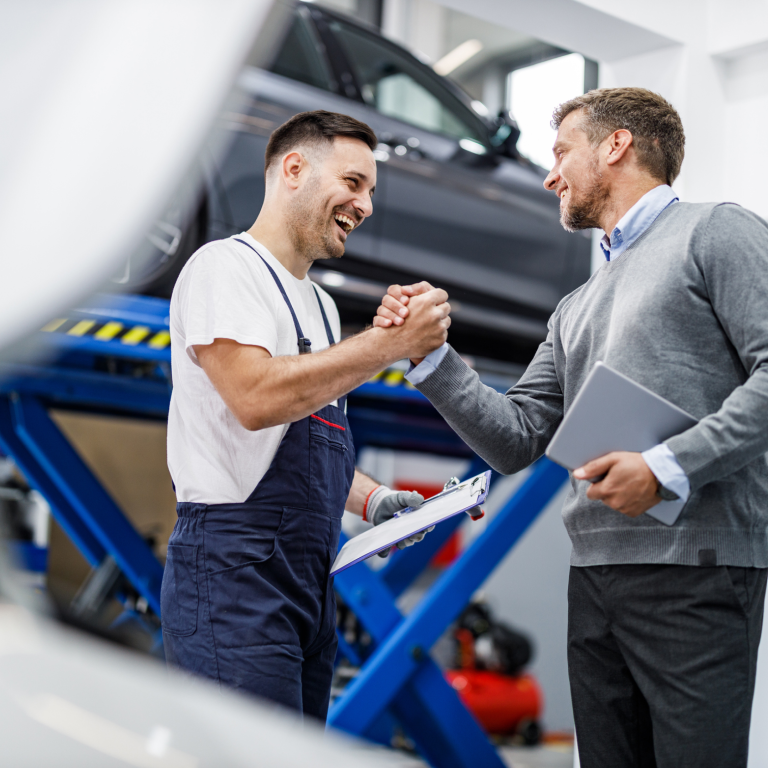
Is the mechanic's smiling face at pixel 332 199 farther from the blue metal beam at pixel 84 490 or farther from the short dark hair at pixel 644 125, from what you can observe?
the blue metal beam at pixel 84 490

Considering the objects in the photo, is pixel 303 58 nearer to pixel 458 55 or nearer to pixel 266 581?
pixel 266 581

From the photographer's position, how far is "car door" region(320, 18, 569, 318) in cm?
297

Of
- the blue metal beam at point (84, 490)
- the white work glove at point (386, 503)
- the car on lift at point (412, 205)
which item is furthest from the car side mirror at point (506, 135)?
the white work glove at point (386, 503)

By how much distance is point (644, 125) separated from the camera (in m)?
1.51

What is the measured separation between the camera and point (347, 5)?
7.88 meters

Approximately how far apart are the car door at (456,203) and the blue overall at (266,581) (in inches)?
65.1

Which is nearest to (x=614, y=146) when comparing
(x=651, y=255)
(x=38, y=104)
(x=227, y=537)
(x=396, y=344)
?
(x=651, y=255)

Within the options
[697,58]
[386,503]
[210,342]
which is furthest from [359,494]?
[697,58]

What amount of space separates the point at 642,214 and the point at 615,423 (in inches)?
17.9

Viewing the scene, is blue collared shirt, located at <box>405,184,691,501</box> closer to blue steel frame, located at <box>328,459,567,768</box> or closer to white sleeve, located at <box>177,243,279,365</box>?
white sleeve, located at <box>177,243,279,365</box>

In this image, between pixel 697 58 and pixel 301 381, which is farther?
pixel 697 58

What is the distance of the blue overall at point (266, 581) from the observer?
1248 millimetres

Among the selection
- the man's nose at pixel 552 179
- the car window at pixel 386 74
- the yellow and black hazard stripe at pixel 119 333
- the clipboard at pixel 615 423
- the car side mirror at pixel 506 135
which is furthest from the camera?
the car side mirror at pixel 506 135

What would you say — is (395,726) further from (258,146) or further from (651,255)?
(651,255)
